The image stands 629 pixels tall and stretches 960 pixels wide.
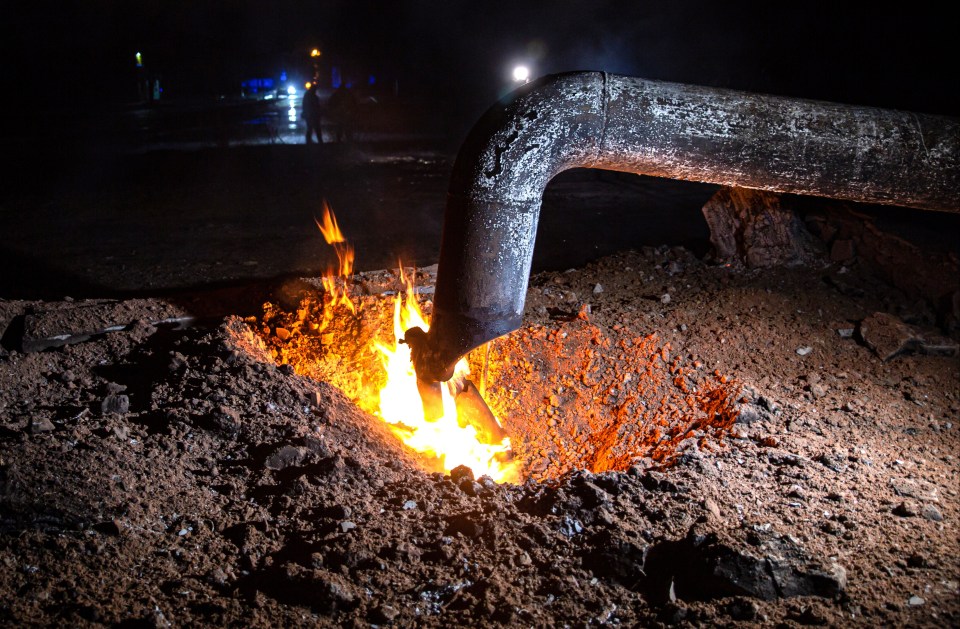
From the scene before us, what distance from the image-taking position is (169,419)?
11.1 feet

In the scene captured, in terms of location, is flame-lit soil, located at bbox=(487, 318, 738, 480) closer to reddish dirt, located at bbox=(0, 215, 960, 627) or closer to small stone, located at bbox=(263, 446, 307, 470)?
reddish dirt, located at bbox=(0, 215, 960, 627)

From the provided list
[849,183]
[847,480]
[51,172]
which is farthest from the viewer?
[51,172]

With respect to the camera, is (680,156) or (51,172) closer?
(680,156)

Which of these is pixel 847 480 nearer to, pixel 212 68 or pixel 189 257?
pixel 189 257

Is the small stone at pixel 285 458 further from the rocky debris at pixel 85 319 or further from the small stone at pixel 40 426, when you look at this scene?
the rocky debris at pixel 85 319

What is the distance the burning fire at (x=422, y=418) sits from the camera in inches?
162

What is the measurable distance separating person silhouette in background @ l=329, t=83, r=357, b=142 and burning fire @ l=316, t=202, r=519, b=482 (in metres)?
16.0

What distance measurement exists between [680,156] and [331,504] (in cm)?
244

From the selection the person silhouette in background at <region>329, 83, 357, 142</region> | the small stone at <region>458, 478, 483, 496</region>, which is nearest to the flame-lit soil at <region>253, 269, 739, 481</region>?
the small stone at <region>458, 478, 483, 496</region>

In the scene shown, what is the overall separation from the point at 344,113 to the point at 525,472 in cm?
2127

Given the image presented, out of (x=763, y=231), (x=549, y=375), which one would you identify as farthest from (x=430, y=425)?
(x=763, y=231)

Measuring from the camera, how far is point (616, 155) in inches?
132

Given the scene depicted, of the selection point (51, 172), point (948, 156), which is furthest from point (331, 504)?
point (51, 172)

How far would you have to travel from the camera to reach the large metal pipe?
10.2ft
